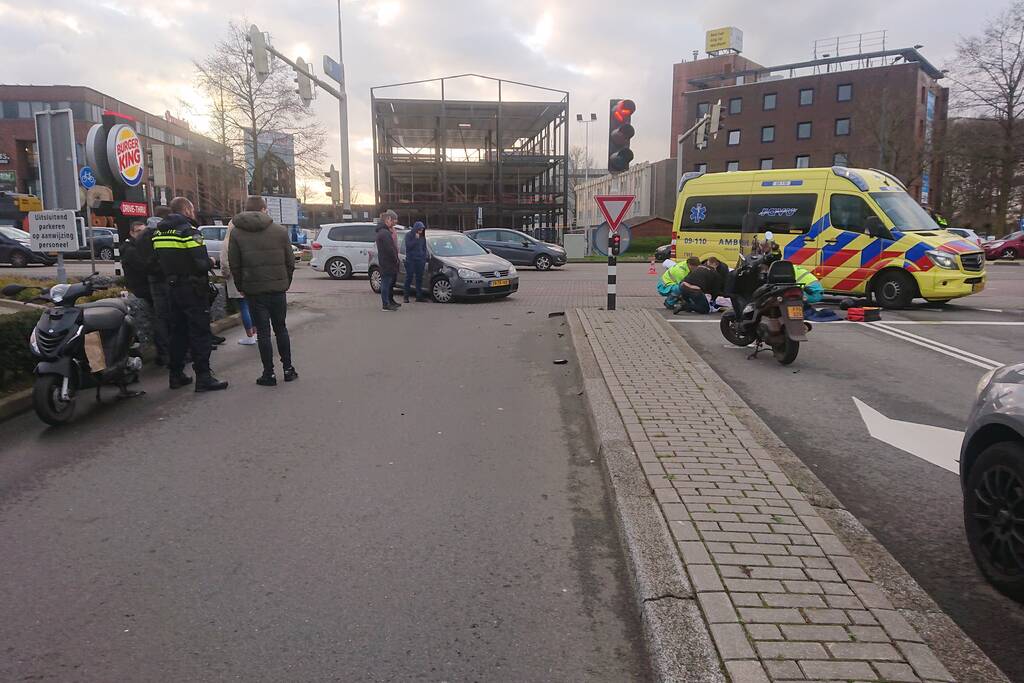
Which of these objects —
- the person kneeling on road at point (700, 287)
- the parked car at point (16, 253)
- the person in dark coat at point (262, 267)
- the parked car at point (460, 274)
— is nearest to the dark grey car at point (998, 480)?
the person in dark coat at point (262, 267)

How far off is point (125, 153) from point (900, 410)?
565 inches

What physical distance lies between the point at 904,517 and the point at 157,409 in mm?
6123

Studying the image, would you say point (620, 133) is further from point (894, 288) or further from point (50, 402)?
point (50, 402)

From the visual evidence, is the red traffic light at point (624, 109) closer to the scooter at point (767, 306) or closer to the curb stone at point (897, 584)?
the scooter at point (767, 306)

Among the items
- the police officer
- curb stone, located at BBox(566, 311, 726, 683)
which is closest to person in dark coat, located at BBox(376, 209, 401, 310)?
the police officer

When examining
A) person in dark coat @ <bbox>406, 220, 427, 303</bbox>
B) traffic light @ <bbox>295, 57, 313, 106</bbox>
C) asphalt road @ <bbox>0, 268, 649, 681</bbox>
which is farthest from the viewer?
traffic light @ <bbox>295, 57, 313, 106</bbox>

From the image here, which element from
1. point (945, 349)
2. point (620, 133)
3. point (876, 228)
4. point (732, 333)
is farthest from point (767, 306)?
point (876, 228)

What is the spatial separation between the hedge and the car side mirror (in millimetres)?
12978

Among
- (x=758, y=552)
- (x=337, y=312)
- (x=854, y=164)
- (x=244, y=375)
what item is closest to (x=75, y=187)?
(x=337, y=312)

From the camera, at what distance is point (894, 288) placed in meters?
12.5

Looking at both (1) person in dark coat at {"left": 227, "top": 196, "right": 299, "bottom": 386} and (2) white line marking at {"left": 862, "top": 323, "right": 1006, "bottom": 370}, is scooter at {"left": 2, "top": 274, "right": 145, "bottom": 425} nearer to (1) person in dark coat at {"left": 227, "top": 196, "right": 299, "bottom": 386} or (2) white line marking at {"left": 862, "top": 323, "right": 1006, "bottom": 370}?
(1) person in dark coat at {"left": 227, "top": 196, "right": 299, "bottom": 386}

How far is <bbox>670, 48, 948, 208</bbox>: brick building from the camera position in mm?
47906

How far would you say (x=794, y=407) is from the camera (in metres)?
6.33

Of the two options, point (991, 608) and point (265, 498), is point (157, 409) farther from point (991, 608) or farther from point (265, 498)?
point (991, 608)
